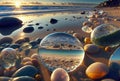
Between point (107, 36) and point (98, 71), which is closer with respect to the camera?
point (98, 71)

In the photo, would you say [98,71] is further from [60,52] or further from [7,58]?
[7,58]

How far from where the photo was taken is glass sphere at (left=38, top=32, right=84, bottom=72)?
545 centimetres

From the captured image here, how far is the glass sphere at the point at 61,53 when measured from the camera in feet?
→ 17.9

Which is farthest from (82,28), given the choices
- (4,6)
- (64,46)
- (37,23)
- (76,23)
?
(4,6)

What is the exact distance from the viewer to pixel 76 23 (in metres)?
10.4

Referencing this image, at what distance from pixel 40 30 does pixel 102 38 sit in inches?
129

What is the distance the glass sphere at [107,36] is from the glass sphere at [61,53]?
1.04 meters

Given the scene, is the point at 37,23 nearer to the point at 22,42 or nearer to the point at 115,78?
the point at 22,42

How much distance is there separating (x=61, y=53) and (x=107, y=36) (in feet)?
4.70

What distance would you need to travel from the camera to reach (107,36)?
6.53m

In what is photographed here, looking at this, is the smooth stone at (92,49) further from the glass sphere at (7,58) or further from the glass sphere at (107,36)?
the glass sphere at (7,58)

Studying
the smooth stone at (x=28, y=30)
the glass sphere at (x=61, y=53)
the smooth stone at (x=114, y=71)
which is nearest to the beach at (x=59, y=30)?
the glass sphere at (x=61, y=53)

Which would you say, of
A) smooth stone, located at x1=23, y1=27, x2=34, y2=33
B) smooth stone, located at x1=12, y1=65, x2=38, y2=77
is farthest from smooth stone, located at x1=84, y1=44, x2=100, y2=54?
smooth stone, located at x1=23, y1=27, x2=34, y2=33

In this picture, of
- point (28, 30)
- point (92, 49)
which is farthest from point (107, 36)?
point (28, 30)
